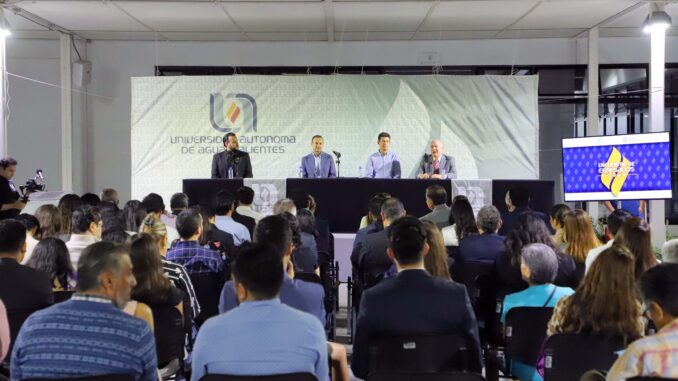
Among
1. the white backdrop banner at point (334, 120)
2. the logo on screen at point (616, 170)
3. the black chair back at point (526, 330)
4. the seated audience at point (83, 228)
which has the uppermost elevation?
the white backdrop banner at point (334, 120)

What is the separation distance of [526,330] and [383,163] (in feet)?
21.8

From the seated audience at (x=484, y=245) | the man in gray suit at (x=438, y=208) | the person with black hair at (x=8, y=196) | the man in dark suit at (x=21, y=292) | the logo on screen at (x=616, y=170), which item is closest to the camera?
the man in dark suit at (x=21, y=292)

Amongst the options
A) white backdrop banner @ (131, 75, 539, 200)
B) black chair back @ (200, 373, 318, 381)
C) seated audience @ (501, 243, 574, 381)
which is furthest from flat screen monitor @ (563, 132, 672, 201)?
black chair back @ (200, 373, 318, 381)

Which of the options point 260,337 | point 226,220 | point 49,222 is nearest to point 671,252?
point 260,337

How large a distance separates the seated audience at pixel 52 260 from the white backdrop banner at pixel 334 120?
708cm

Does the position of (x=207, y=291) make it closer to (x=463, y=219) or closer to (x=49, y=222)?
(x=49, y=222)

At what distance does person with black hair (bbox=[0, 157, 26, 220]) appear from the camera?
7520mm

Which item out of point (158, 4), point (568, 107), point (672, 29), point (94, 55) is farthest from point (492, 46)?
point (94, 55)

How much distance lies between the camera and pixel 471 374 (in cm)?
220

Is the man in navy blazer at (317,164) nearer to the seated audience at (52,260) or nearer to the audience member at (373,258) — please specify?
the audience member at (373,258)

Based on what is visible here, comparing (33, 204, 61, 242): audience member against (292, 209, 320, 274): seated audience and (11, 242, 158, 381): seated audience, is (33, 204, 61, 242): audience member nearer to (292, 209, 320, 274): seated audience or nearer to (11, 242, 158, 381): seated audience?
(292, 209, 320, 274): seated audience

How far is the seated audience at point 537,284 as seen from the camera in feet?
10.7

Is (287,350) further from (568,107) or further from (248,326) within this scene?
(568,107)

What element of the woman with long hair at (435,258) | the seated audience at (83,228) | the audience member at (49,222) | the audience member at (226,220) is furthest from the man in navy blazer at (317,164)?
the woman with long hair at (435,258)
